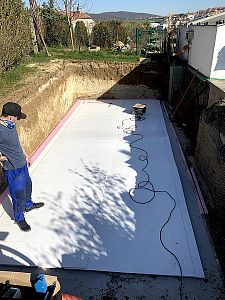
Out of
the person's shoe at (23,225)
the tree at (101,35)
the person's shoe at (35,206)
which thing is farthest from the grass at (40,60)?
the tree at (101,35)

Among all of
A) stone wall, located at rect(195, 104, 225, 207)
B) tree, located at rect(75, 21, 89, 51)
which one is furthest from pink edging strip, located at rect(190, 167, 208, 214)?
tree, located at rect(75, 21, 89, 51)

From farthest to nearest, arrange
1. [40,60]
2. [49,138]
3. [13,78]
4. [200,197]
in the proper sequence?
[40,60], [13,78], [49,138], [200,197]

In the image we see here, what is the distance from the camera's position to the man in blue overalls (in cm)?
340

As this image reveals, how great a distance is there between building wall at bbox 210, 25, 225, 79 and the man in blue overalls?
17.5ft

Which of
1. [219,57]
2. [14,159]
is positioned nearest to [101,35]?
[219,57]

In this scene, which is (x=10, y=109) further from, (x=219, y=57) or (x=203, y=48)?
(x=203, y=48)

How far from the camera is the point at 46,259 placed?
11.3 ft

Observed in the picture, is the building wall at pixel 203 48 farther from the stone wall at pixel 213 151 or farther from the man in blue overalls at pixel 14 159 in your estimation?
the man in blue overalls at pixel 14 159

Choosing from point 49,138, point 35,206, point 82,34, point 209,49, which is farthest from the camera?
point 82,34

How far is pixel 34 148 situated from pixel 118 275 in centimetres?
407

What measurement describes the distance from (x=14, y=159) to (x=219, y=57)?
19.0 feet

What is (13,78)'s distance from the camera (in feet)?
24.6

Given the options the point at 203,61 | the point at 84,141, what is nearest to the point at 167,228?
the point at 84,141

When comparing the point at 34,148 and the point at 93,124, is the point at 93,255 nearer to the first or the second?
the point at 34,148
